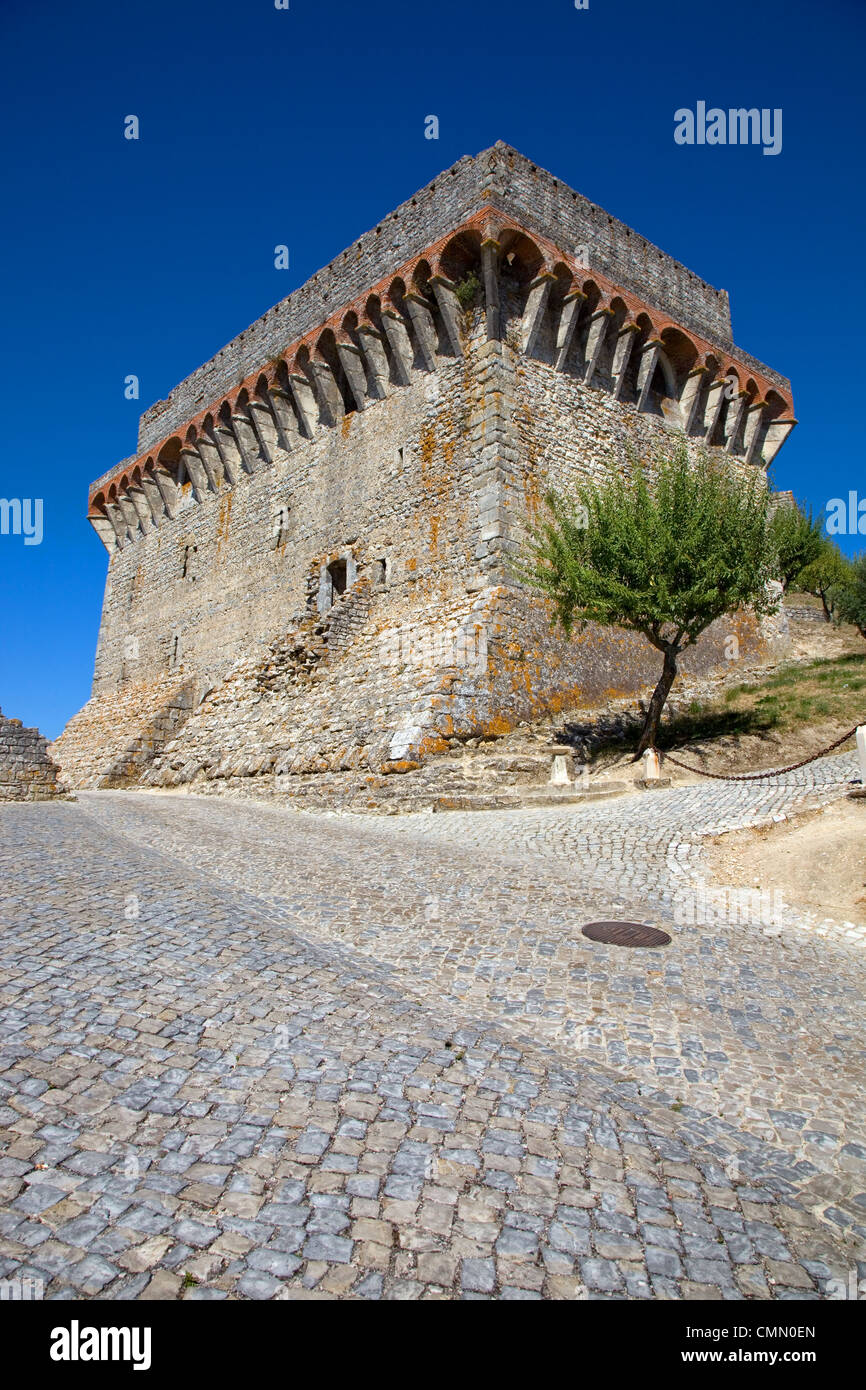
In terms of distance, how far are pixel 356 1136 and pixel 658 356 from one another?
1811 cm

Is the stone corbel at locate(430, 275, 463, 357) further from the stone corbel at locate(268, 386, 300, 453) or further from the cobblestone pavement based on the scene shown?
the cobblestone pavement

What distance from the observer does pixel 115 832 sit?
378 inches

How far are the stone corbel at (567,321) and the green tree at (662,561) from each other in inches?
155

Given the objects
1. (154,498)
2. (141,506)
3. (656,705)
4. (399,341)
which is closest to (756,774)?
(656,705)

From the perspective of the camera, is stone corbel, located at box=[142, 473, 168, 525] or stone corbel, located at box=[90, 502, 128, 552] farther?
stone corbel, located at box=[90, 502, 128, 552]

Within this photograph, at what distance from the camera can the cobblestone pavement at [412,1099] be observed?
2301 millimetres

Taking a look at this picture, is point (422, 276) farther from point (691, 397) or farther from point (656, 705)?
point (656, 705)

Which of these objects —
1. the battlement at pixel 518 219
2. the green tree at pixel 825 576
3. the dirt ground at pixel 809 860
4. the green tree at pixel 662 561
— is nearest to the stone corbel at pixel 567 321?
the battlement at pixel 518 219

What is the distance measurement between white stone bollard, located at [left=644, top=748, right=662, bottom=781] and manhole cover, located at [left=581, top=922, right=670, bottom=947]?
5.66m

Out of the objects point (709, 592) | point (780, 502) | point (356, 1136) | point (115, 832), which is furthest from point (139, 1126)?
point (780, 502)

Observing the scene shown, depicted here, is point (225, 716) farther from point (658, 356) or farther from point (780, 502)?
point (780, 502)

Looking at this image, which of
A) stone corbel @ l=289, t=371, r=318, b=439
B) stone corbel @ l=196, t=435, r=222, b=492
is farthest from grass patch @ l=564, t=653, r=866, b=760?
stone corbel @ l=196, t=435, r=222, b=492

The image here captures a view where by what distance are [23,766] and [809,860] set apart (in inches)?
496

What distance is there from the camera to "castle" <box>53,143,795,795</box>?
44.6 ft
